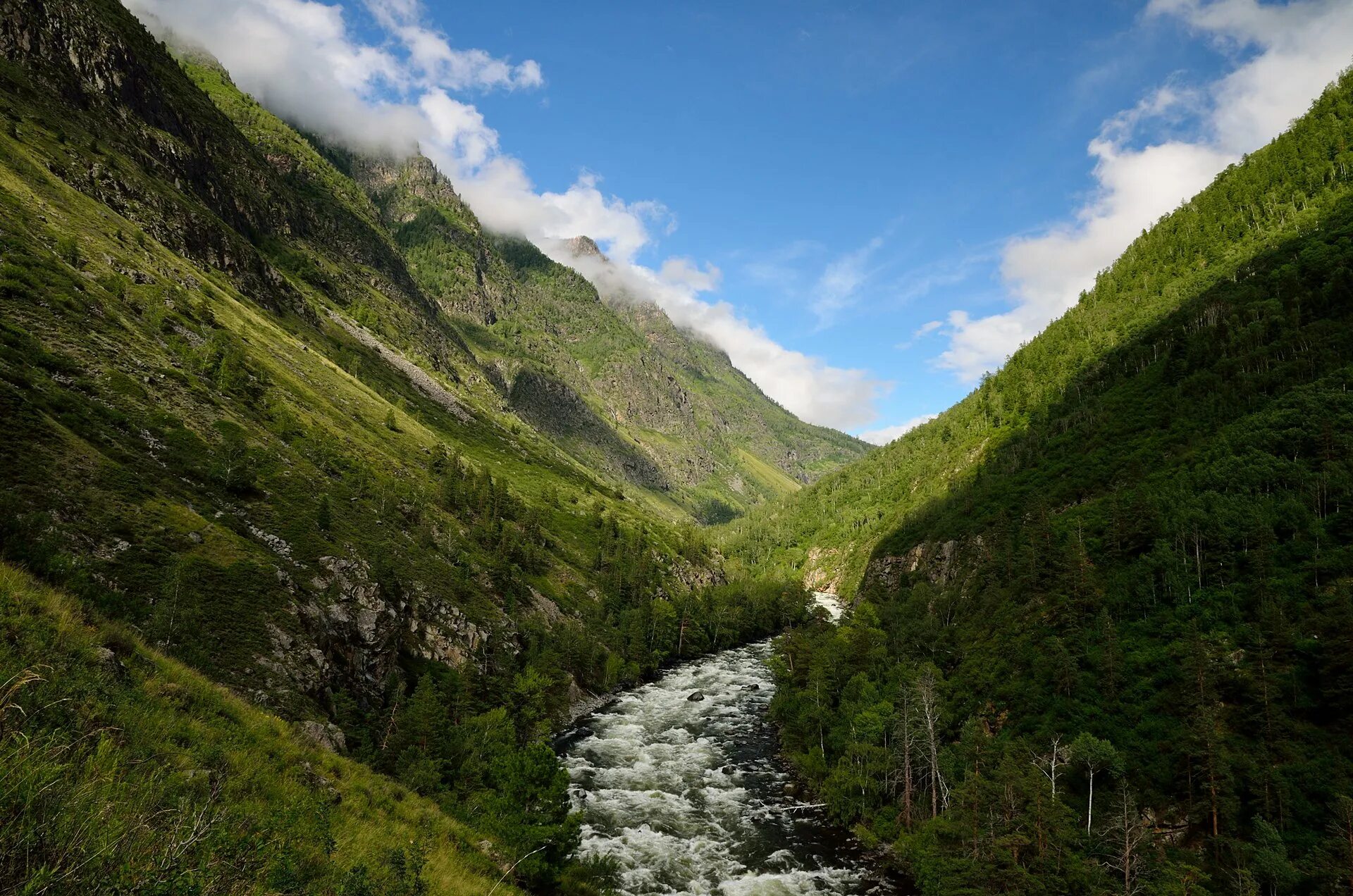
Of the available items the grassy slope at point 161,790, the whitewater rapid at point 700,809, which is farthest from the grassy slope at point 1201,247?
the grassy slope at point 161,790

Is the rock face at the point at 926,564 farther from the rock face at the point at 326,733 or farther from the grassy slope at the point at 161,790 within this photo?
the grassy slope at the point at 161,790

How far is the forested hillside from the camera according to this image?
3762 centimetres

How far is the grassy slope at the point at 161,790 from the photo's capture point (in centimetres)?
596

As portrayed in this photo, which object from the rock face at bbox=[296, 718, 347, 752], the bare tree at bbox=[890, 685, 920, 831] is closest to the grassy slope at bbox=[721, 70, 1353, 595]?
the bare tree at bbox=[890, 685, 920, 831]

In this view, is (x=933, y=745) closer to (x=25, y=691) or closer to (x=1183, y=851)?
(x=1183, y=851)

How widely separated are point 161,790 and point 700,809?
5384 centimetres

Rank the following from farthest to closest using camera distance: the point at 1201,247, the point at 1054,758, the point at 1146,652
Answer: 1. the point at 1201,247
2. the point at 1146,652
3. the point at 1054,758

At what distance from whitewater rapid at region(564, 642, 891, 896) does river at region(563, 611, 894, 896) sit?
12 centimetres

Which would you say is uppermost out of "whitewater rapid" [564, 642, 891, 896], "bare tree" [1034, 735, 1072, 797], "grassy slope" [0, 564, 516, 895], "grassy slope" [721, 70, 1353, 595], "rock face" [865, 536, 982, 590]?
"grassy slope" [721, 70, 1353, 595]

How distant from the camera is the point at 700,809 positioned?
54.6m

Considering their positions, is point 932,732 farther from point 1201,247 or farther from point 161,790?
point 1201,247

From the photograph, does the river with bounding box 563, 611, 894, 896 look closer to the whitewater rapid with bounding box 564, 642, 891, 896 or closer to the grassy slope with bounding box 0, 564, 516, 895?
the whitewater rapid with bounding box 564, 642, 891, 896

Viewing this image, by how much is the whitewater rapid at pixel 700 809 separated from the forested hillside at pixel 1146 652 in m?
4.75

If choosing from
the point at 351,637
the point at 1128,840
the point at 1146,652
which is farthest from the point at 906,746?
the point at 351,637
